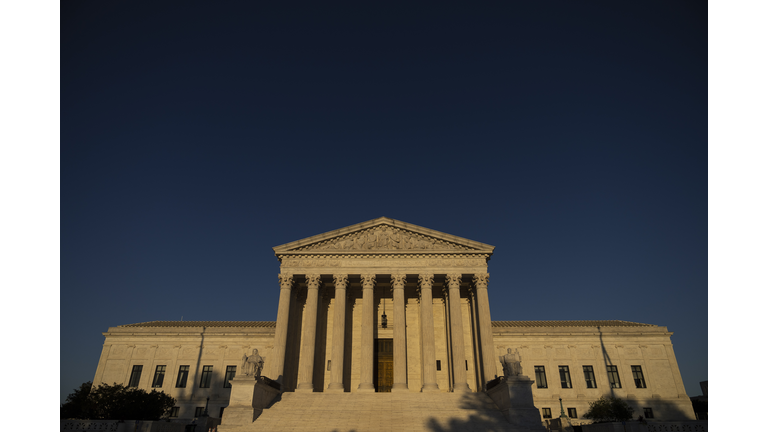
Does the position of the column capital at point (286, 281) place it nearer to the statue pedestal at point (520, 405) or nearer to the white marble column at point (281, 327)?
the white marble column at point (281, 327)

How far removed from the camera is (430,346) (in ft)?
116

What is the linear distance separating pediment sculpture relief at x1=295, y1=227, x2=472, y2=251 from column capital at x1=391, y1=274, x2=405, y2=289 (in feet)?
8.68

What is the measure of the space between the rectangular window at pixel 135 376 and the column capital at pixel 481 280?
37147 millimetres

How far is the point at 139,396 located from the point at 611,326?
46076mm

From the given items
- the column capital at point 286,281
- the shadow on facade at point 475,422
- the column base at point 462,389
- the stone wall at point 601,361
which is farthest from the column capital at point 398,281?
the stone wall at point 601,361

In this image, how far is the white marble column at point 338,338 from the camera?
1344 inches

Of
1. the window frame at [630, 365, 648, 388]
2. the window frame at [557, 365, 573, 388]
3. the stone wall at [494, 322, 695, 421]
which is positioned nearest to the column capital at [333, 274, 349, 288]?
the stone wall at [494, 322, 695, 421]

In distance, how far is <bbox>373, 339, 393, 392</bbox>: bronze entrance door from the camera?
129ft

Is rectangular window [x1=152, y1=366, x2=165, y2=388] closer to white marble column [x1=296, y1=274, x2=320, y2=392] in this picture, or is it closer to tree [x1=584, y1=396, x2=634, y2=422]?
white marble column [x1=296, y1=274, x2=320, y2=392]

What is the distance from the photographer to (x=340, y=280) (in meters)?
37.8

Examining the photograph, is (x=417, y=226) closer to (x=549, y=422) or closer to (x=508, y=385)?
(x=508, y=385)

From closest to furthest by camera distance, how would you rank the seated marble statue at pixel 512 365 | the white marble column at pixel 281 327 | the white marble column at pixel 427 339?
1. the seated marble statue at pixel 512 365
2. the white marble column at pixel 427 339
3. the white marble column at pixel 281 327

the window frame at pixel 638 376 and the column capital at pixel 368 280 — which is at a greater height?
the column capital at pixel 368 280

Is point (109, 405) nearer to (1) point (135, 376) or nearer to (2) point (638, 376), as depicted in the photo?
(1) point (135, 376)
